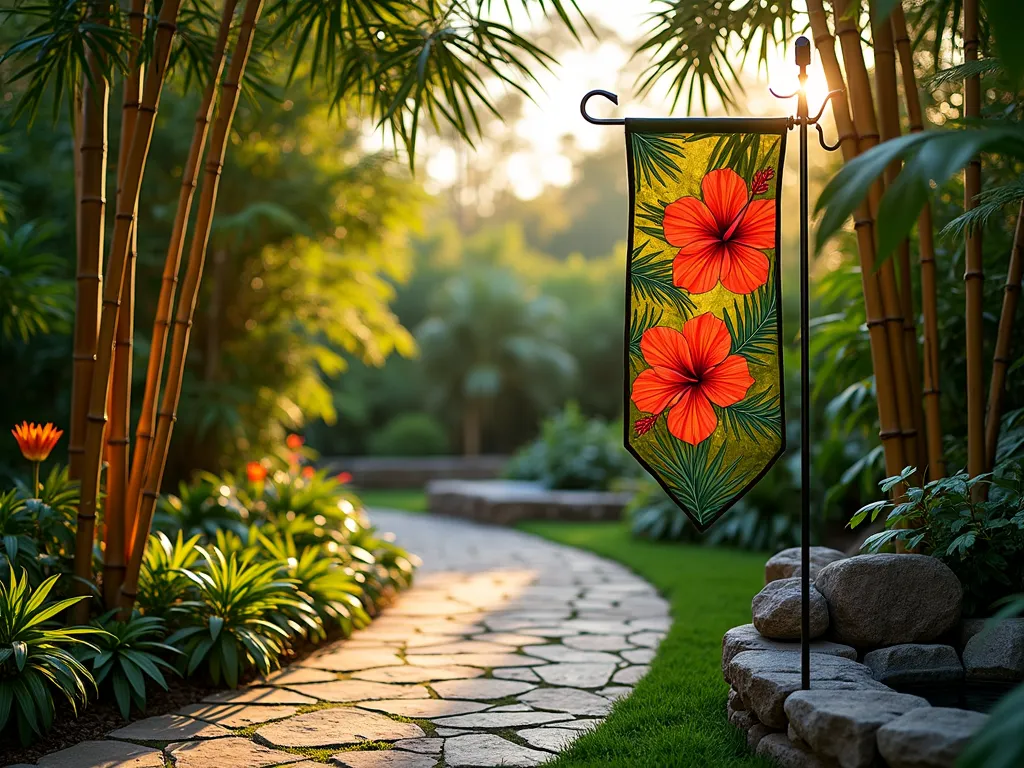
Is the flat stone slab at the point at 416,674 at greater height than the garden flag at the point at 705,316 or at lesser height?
lesser

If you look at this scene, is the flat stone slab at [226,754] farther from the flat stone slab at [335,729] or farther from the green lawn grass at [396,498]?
the green lawn grass at [396,498]

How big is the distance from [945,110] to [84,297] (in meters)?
4.97

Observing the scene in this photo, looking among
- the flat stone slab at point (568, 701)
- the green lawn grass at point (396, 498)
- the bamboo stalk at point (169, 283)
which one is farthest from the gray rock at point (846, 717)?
the green lawn grass at point (396, 498)

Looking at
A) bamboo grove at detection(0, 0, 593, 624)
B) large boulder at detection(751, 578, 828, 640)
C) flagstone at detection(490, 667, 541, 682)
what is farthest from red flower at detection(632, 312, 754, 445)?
flagstone at detection(490, 667, 541, 682)

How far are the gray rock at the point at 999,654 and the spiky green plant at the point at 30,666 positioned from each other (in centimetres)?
250

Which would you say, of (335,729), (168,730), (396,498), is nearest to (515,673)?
(335,729)

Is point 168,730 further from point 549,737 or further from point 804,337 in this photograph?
point 804,337

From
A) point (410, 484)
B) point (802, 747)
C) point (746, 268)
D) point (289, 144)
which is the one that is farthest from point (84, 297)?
point (410, 484)

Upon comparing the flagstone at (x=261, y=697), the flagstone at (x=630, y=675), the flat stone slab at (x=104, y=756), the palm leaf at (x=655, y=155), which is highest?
the palm leaf at (x=655, y=155)

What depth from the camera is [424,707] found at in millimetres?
3143

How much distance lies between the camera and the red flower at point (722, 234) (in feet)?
8.46

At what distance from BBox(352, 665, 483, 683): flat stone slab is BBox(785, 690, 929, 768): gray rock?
1.64m

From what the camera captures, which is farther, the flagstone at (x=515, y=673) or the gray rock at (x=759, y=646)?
the flagstone at (x=515, y=673)

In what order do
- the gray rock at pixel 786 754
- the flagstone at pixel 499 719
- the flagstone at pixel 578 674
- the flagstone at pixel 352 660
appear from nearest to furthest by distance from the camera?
the gray rock at pixel 786 754, the flagstone at pixel 499 719, the flagstone at pixel 578 674, the flagstone at pixel 352 660
